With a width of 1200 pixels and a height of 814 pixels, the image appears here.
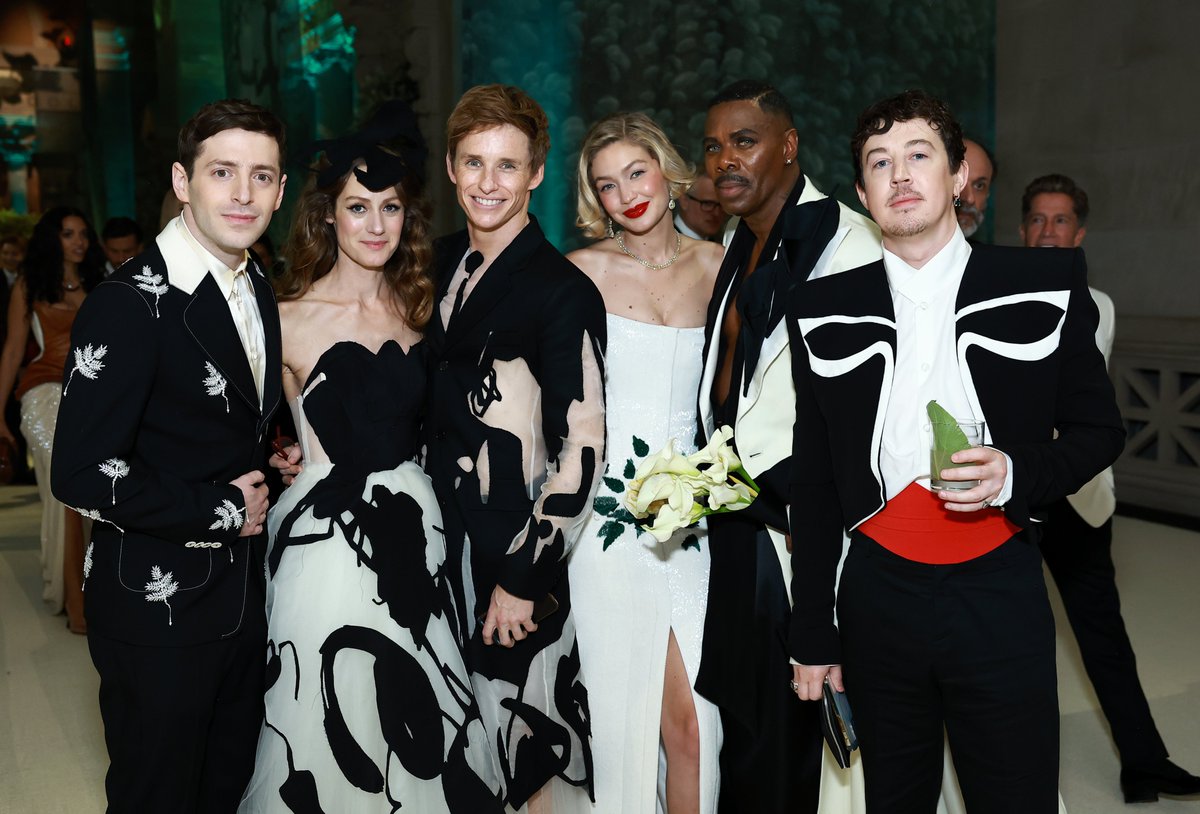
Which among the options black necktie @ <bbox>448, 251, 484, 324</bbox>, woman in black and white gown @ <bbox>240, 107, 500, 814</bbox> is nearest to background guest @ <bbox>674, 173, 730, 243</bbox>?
black necktie @ <bbox>448, 251, 484, 324</bbox>

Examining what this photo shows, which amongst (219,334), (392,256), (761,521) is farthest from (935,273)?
(219,334)

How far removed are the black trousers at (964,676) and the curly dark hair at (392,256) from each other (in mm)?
1203

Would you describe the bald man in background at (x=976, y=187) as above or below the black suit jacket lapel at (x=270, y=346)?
above

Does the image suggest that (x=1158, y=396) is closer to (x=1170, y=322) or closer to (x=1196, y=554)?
(x=1170, y=322)

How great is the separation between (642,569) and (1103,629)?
165cm

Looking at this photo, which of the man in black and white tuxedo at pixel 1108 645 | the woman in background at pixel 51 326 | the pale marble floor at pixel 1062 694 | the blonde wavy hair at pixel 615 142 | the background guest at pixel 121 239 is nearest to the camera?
the blonde wavy hair at pixel 615 142

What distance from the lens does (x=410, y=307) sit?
8.46ft

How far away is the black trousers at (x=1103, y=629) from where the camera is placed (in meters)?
3.40

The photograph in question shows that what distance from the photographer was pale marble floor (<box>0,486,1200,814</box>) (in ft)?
11.9

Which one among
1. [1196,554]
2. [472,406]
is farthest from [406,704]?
[1196,554]

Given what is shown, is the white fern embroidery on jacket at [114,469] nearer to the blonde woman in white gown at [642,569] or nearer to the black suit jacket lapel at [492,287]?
the black suit jacket lapel at [492,287]

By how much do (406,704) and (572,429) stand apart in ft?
2.27

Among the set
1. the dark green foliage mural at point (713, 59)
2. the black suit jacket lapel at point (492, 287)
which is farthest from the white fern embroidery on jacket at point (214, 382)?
the dark green foliage mural at point (713, 59)

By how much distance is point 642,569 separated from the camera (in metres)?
2.70
